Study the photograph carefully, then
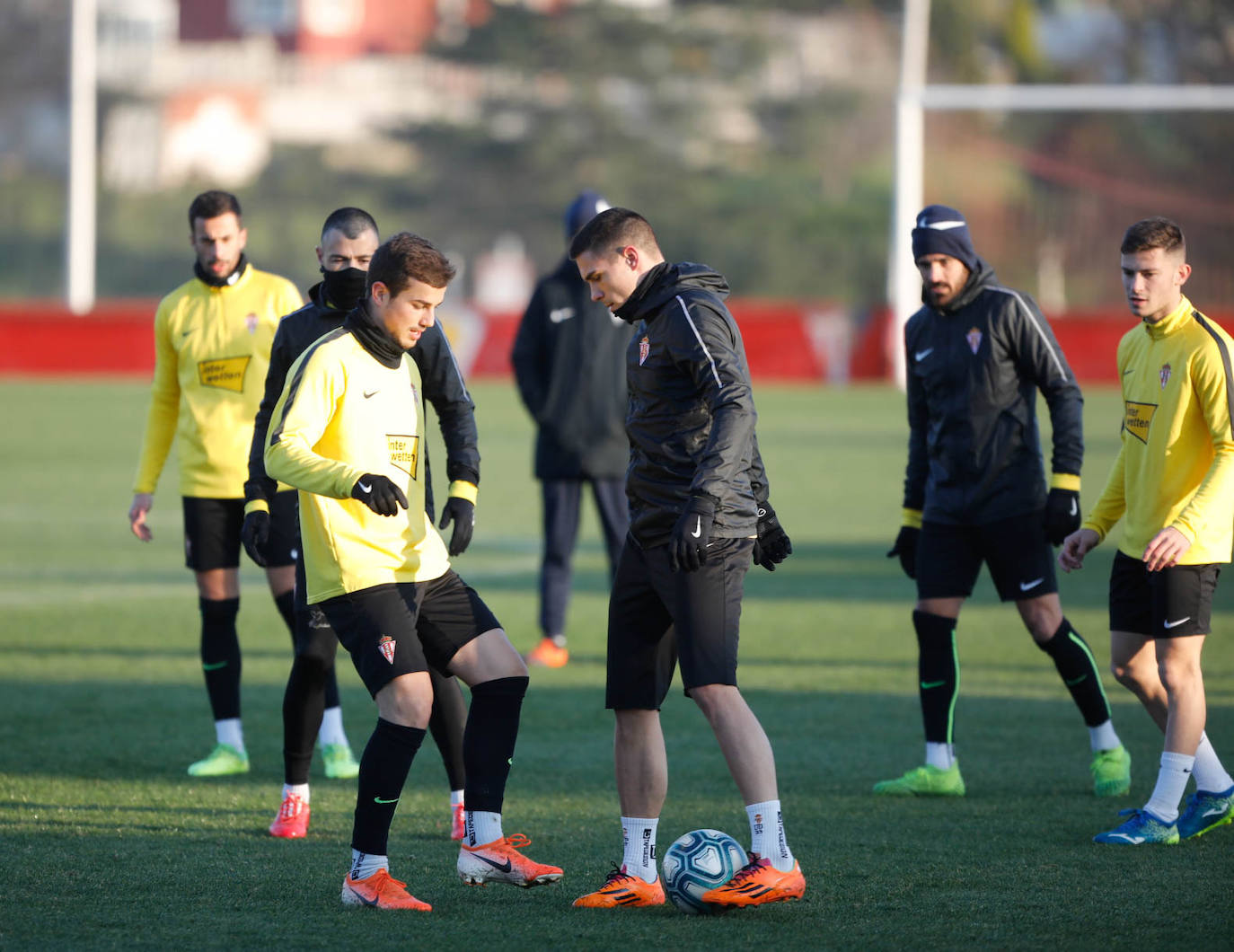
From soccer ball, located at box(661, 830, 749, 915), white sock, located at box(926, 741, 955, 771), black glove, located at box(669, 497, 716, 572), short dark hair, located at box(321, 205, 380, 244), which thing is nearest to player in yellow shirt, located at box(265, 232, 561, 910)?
soccer ball, located at box(661, 830, 749, 915)

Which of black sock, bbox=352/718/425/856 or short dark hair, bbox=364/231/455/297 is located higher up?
short dark hair, bbox=364/231/455/297

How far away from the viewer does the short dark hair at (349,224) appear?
6.52 metres

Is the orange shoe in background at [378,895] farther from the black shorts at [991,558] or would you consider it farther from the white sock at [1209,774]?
the white sock at [1209,774]

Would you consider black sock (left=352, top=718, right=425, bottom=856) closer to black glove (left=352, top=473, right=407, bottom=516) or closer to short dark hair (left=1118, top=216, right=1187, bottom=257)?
black glove (left=352, top=473, right=407, bottom=516)

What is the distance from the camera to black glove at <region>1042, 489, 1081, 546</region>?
22.1 ft

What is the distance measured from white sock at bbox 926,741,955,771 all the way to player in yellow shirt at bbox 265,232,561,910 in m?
2.06

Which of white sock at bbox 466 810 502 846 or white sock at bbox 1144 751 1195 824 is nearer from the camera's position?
white sock at bbox 466 810 502 846

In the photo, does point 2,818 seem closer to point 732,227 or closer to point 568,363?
point 568,363

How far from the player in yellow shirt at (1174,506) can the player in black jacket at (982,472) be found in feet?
1.89

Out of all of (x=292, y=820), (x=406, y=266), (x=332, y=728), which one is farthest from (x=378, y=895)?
(x=332, y=728)

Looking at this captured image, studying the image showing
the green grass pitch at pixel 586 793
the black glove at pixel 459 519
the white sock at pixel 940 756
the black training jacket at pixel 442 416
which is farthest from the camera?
the white sock at pixel 940 756

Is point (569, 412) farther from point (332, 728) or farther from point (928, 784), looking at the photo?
point (928, 784)

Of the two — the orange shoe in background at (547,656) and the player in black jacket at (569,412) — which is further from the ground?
the player in black jacket at (569,412)

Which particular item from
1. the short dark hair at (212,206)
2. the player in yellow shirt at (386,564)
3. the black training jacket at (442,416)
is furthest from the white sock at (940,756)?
the short dark hair at (212,206)
